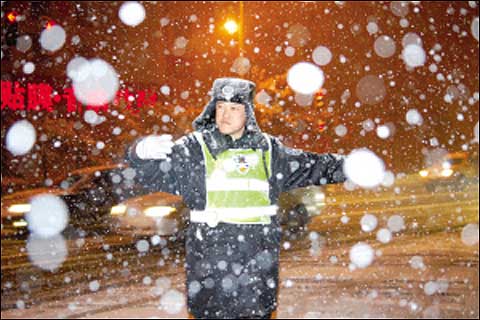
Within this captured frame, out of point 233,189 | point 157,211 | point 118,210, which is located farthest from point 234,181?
point 118,210

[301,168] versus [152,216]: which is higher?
[301,168]

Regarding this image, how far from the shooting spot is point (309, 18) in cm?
3750

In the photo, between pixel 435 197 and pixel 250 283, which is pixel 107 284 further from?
pixel 435 197

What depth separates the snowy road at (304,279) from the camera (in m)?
6.27

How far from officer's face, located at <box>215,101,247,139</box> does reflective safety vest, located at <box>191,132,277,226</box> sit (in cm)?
14

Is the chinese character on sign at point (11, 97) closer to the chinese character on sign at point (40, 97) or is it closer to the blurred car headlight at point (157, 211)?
the chinese character on sign at point (40, 97)

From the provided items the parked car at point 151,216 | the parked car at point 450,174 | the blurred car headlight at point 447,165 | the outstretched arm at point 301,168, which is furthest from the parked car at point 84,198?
the blurred car headlight at point 447,165

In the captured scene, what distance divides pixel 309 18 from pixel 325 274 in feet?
103

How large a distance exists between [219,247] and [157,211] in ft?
21.9

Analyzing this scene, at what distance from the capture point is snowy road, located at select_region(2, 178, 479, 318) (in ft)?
20.6

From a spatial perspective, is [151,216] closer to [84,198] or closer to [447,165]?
[84,198]

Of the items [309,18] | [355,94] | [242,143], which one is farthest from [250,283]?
[355,94]

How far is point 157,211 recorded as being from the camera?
392 inches

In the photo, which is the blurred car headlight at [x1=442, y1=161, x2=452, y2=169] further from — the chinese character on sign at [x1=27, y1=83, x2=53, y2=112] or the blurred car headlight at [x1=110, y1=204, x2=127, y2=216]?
the chinese character on sign at [x1=27, y1=83, x2=53, y2=112]
